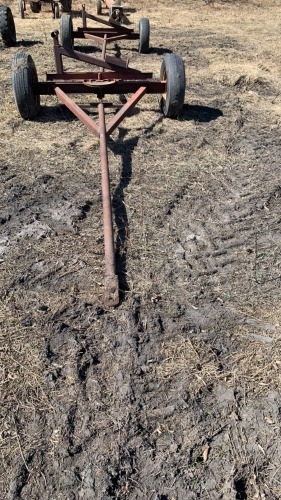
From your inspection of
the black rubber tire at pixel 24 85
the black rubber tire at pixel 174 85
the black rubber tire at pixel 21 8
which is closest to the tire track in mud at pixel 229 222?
the black rubber tire at pixel 174 85

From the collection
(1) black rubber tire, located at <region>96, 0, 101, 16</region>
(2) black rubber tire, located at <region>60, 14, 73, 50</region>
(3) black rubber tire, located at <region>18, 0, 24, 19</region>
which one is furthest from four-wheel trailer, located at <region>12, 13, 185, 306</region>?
(1) black rubber tire, located at <region>96, 0, 101, 16</region>

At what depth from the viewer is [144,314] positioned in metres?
3.18

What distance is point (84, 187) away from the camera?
15.4 feet

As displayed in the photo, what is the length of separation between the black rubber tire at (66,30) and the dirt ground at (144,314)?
3950mm

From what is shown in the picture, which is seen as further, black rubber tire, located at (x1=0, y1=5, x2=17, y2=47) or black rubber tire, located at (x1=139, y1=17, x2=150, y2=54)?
black rubber tire, located at (x1=139, y1=17, x2=150, y2=54)

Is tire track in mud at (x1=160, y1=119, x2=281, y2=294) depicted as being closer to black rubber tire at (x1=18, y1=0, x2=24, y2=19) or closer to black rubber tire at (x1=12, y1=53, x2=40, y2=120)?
black rubber tire at (x1=12, y1=53, x2=40, y2=120)

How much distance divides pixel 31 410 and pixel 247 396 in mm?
1203

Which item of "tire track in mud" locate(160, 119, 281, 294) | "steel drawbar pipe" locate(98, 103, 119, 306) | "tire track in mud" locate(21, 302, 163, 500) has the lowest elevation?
"tire track in mud" locate(21, 302, 163, 500)

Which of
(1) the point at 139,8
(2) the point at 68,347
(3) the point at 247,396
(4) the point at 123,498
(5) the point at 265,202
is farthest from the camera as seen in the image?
(1) the point at 139,8

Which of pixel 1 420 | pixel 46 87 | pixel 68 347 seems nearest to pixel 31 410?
pixel 1 420

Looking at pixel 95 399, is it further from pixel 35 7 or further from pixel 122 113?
pixel 35 7

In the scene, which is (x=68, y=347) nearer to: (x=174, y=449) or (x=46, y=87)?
(x=174, y=449)

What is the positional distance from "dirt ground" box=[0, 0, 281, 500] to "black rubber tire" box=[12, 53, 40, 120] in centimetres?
19

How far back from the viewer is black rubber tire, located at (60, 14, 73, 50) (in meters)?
9.31
